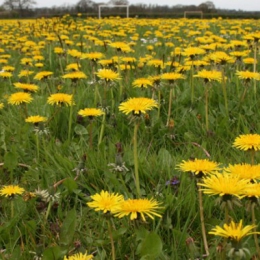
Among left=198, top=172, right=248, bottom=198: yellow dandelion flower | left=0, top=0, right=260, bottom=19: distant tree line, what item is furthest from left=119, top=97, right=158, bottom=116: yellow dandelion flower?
left=0, top=0, right=260, bottom=19: distant tree line

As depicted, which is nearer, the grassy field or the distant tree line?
the grassy field

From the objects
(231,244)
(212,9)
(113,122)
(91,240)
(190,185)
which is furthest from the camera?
(212,9)

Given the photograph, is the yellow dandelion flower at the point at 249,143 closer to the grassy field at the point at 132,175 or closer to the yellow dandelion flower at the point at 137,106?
the grassy field at the point at 132,175

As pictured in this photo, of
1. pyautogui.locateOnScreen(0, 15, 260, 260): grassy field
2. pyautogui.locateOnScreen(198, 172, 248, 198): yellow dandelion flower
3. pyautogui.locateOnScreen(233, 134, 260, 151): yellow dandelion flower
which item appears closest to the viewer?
pyautogui.locateOnScreen(198, 172, 248, 198): yellow dandelion flower

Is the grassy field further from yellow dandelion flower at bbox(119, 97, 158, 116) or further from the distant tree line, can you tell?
the distant tree line

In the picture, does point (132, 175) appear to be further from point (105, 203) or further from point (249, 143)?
point (105, 203)

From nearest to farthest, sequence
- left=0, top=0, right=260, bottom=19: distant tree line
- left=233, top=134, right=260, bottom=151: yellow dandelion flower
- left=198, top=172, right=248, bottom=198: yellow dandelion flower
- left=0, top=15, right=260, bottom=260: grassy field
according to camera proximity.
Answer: left=198, top=172, right=248, bottom=198: yellow dandelion flower < left=0, top=15, right=260, bottom=260: grassy field < left=233, top=134, right=260, bottom=151: yellow dandelion flower < left=0, top=0, right=260, bottom=19: distant tree line

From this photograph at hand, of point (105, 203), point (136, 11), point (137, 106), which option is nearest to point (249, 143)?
point (137, 106)

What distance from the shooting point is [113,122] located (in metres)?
2.31

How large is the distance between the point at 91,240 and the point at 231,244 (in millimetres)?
572

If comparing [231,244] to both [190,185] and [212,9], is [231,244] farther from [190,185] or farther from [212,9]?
[212,9]

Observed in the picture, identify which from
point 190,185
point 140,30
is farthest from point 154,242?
point 140,30

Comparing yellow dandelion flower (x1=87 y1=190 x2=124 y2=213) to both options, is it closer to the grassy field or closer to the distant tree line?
the grassy field

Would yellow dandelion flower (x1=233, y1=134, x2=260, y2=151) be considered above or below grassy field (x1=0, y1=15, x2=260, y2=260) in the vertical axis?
above
